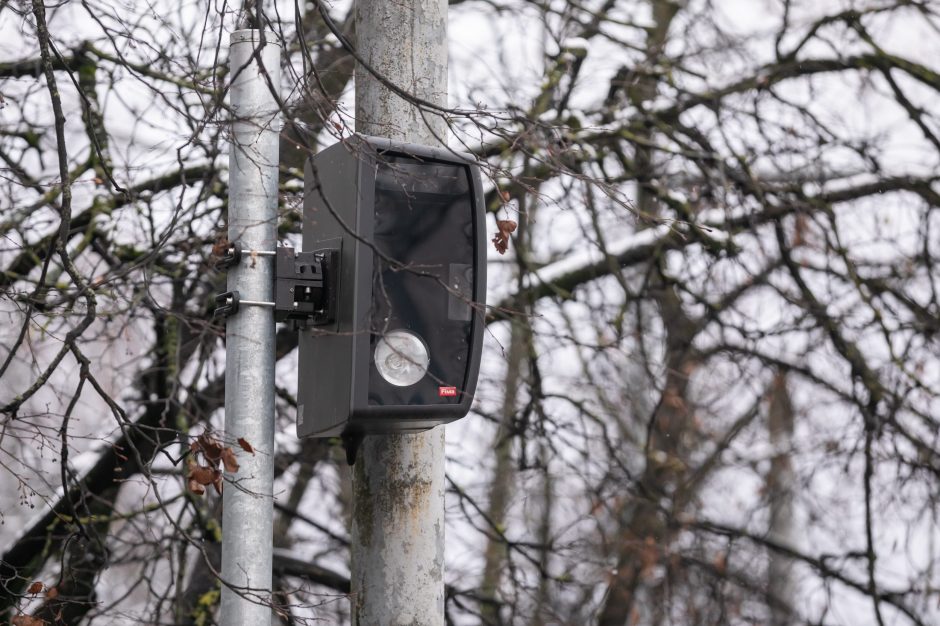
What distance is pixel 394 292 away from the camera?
8.19 ft

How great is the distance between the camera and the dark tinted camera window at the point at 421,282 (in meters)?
2.43

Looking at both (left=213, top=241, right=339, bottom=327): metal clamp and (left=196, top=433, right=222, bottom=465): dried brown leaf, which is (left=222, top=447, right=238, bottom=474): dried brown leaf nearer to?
(left=196, top=433, right=222, bottom=465): dried brown leaf

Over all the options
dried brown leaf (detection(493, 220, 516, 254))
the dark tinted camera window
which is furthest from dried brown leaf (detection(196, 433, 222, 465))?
dried brown leaf (detection(493, 220, 516, 254))

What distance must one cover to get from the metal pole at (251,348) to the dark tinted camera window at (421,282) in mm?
235

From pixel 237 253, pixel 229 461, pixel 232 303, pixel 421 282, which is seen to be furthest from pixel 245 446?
pixel 421 282

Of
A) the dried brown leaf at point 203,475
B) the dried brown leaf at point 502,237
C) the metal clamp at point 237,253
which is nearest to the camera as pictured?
the metal clamp at point 237,253

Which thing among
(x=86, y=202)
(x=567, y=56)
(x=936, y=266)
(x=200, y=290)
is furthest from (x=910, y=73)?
(x=86, y=202)

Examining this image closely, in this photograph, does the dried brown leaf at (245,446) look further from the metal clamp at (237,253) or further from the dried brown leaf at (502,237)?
the dried brown leaf at (502,237)

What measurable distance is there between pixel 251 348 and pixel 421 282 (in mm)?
396

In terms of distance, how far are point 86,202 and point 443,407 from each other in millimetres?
3029

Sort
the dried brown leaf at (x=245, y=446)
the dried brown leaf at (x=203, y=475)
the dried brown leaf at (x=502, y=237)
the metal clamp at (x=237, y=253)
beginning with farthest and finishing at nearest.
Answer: the dried brown leaf at (x=502, y=237)
the dried brown leaf at (x=203, y=475)
the metal clamp at (x=237, y=253)
the dried brown leaf at (x=245, y=446)

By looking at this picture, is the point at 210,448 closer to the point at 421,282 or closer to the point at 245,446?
the point at 245,446

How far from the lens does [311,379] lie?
103 inches

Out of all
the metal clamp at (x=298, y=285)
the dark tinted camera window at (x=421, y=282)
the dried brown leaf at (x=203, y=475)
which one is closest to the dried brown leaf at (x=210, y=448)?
the dried brown leaf at (x=203, y=475)
